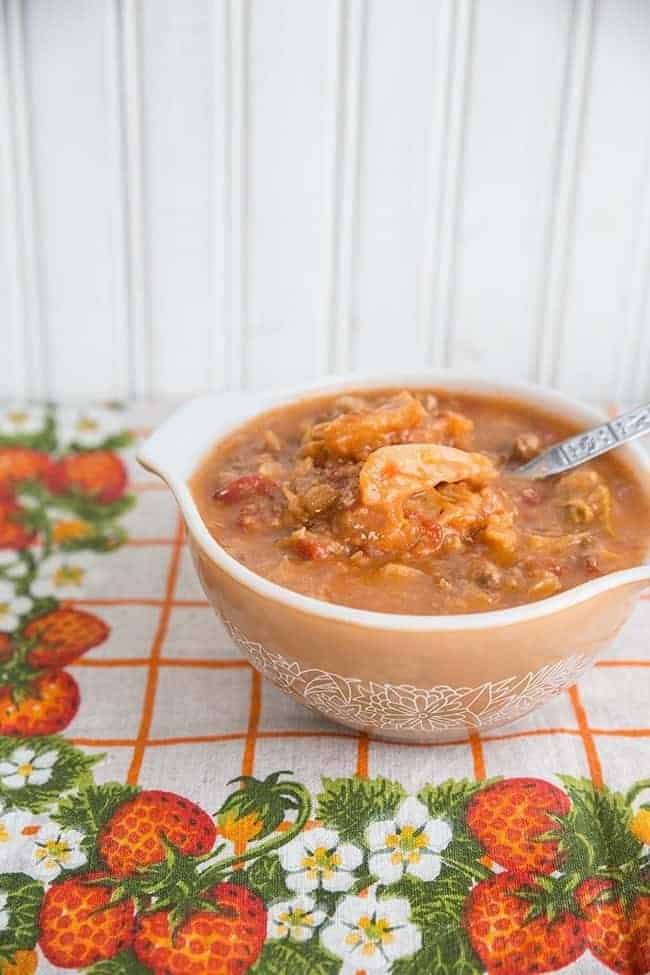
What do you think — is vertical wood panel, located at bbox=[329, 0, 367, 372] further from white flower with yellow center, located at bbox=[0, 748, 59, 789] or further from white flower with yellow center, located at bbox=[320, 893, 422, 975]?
white flower with yellow center, located at bbox=[320, 893, 422, 975]

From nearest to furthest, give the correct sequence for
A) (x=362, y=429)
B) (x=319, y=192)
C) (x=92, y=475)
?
1. (x=362, y=429)
2. (x=92, y=475)
3. (x=319, y=192)

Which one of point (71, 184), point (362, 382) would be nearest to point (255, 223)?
point (71, 184)

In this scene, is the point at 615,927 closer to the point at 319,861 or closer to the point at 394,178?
the point at 319,861

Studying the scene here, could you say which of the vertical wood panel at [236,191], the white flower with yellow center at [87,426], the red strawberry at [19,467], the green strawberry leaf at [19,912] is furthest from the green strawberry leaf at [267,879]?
the vertical wood panel at [236,191]

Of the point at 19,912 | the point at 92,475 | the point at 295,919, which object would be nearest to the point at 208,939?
the point at 295,919

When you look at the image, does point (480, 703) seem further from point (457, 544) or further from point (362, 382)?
point (362, 382)

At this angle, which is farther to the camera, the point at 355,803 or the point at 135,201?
the point at 135,201

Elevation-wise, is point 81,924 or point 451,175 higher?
point 451,175
